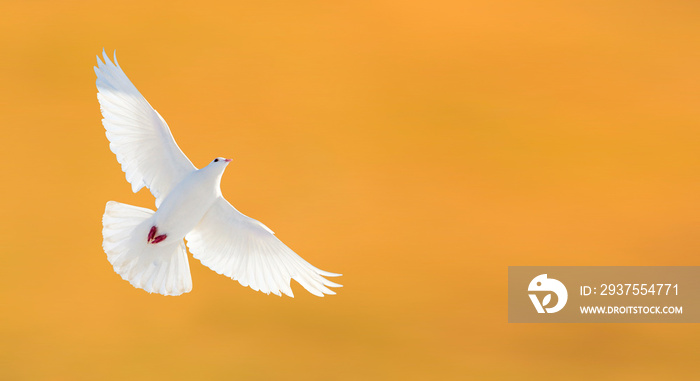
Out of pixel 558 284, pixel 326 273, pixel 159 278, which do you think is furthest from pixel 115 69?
pixel 558 284

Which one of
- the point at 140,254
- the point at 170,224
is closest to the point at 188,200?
the point at 170,224

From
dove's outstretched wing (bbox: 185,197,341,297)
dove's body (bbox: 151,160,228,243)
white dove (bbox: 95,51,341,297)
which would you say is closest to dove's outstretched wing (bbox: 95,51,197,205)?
white dove (bbox: 95,51,341,297)

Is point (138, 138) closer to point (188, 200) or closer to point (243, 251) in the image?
point (188, 200)

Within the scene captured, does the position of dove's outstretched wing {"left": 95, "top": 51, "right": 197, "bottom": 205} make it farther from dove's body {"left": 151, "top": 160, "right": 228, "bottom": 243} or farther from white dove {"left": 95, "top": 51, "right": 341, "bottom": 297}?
dove's body {"left": 151, "top": 160, "right": 228, "bottom": 243}

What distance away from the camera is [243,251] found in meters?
4.19

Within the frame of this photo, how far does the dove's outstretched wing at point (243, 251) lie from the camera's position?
Answer: 4070mm

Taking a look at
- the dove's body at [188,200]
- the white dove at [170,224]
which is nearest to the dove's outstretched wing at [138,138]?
the white dove at [170,224]

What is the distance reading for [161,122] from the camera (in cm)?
394

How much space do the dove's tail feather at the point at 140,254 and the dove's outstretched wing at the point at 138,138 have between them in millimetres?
Result: 149

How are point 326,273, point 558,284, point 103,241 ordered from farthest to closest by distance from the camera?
point 558,284 → point 103,241 → point 326,273

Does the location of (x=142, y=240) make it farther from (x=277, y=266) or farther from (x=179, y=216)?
(x=277, y=266)

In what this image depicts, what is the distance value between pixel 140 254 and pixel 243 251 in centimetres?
51

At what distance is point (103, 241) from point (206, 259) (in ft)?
1.68

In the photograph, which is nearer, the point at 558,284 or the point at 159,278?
the point at 159,278
